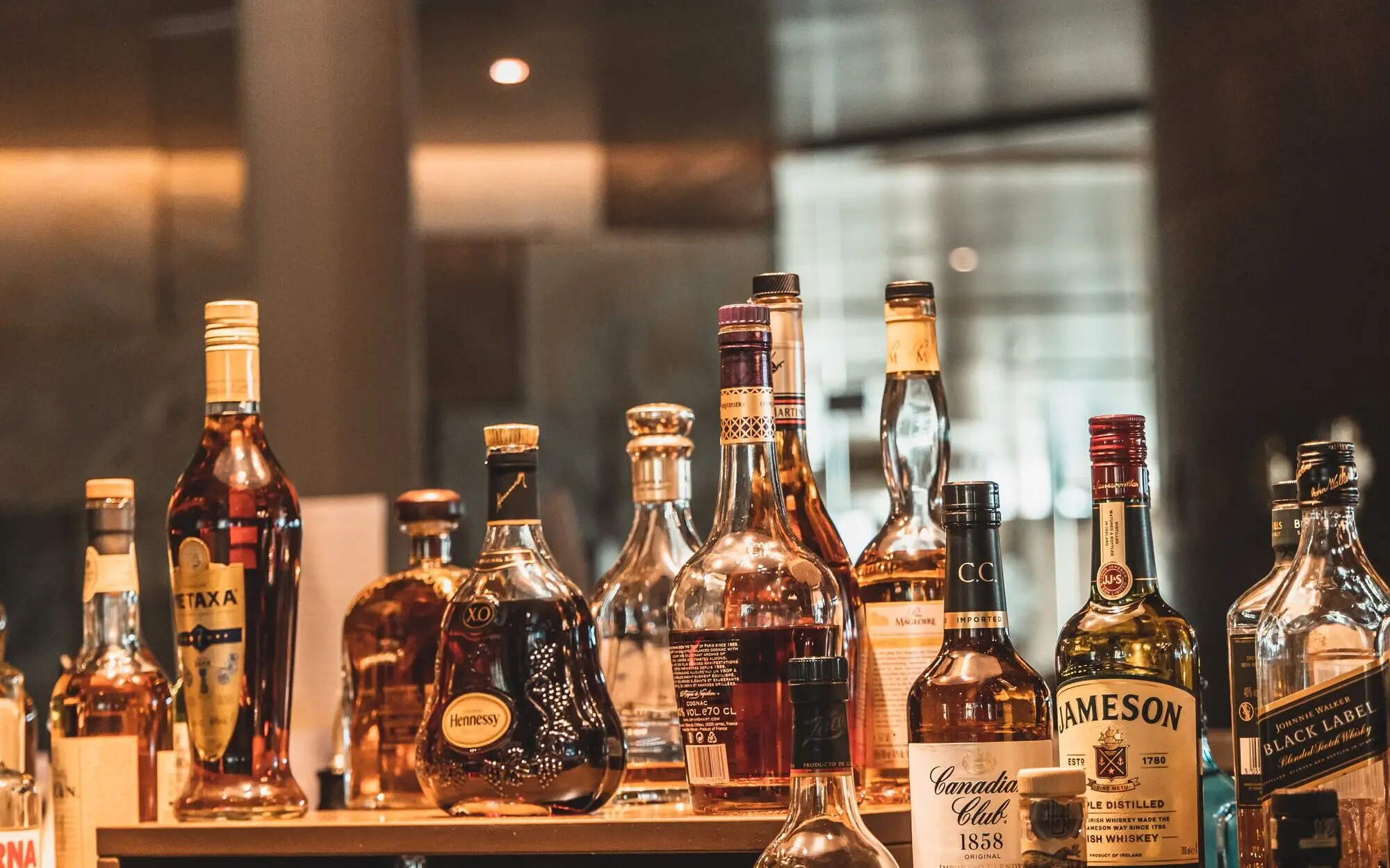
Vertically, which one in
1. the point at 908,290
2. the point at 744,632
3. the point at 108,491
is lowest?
the point at 744,632

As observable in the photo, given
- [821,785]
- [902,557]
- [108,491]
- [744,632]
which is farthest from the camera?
[108,491]

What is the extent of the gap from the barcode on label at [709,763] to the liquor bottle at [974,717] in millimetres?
114

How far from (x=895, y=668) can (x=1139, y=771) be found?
0.59ft

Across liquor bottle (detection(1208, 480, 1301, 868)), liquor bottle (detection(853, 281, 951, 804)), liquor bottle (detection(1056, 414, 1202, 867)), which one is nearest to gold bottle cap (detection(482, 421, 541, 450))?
liquor bottle (detection(853, 281, 951, 804))

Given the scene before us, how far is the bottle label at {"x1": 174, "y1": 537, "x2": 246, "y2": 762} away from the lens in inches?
41.8

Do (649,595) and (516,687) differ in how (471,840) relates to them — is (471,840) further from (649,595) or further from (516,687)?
(649,595)

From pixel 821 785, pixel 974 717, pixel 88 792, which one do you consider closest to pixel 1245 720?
pixel 974 717

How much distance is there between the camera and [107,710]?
1.20m

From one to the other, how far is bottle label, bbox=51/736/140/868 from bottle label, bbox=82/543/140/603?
11 cm

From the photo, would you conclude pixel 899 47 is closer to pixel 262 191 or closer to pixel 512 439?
pixel 262 191

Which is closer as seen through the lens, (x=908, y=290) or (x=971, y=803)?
(x=971, y=803)

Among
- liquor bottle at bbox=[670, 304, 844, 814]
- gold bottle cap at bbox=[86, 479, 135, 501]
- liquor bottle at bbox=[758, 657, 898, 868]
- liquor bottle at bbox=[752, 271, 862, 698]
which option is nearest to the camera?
liquor bottle at bbox=[758, 657, 898, 868]

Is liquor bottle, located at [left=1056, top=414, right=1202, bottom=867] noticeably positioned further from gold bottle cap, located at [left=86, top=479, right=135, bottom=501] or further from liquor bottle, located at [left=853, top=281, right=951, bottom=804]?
gold bottle cap, located at [left=86, top=479, right=135, bottom=501]

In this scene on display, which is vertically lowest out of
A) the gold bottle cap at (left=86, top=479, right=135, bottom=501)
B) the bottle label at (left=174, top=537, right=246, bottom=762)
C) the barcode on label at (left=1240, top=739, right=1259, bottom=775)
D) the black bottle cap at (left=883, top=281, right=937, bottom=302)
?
the barcode on label at (left=1240, top=739, right=1259, bottom=775)
